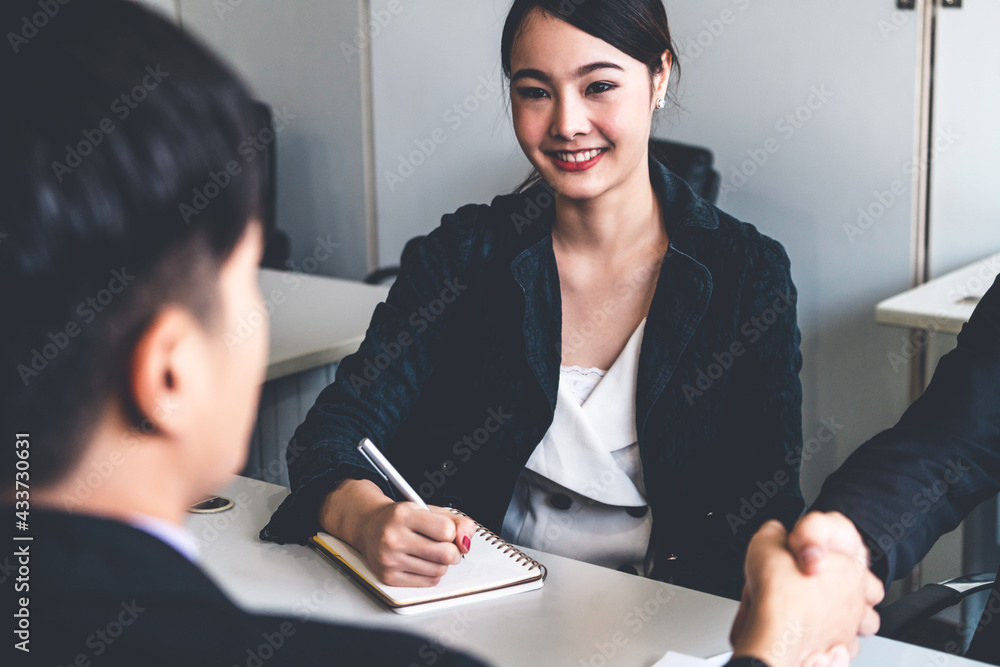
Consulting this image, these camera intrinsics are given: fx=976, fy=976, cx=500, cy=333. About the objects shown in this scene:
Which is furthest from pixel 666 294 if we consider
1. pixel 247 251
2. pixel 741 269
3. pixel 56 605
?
pixel 56 605

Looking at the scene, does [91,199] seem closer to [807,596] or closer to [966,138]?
[807,596]

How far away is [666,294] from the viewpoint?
4.75 ft

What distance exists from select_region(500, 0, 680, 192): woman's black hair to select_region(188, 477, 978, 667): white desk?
0.74m

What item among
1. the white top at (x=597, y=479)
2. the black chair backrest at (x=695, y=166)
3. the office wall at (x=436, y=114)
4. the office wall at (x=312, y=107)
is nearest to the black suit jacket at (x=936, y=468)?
the white top at (x=597, y=479)

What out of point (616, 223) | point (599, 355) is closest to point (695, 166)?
point (616, 223)

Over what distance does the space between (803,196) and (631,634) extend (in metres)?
1.90

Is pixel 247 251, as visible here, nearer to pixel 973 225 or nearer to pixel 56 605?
pixel 56 605

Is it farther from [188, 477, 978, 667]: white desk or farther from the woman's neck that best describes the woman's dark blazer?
[188, 477, 978, 667]: white desk

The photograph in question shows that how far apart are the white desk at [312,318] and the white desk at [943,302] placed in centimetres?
117

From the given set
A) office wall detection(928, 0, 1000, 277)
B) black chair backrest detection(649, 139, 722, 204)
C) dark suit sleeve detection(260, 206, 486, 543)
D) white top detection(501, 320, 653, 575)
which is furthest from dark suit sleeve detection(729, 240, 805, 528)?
office wall detection(928, 0, 1000, 277)

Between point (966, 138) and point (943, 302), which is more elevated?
point (966, 138)

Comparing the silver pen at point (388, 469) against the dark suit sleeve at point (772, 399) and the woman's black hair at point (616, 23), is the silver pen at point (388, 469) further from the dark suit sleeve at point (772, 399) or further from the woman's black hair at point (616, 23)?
the woman's black hair at point (616, 23)

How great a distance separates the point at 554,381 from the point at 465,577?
17.2 inches

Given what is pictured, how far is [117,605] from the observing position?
1.43 ft
